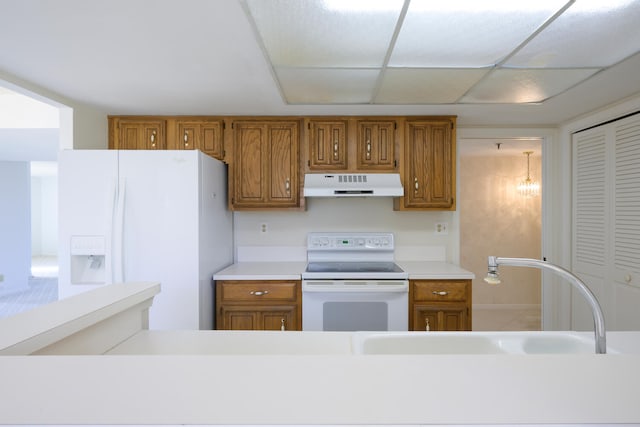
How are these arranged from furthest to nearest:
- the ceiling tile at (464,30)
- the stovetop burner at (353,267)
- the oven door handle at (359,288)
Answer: the stovetop burner at (353,267), the oven door handle at (359,288), the ceiling tile at (464,30)

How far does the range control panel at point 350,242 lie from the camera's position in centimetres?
318

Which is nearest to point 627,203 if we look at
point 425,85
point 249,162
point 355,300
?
point 425,85

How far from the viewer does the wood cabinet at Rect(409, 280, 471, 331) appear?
8.61 feet

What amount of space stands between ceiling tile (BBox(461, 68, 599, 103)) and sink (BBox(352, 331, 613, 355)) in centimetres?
140

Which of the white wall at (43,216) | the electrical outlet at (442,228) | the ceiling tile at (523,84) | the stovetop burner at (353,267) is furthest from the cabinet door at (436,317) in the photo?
the white wall at (43,216)

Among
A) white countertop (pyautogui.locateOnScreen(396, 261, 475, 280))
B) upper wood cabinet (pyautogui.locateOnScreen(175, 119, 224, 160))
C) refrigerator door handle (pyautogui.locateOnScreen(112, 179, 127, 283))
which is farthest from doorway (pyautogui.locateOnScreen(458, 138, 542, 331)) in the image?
refrigerator door handle (pyautogui.locateOnScreen(112, 179, 127, 283))

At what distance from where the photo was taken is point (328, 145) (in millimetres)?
2959

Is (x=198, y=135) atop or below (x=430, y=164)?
atop

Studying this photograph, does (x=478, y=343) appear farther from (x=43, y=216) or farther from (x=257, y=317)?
(x=43, y=216)

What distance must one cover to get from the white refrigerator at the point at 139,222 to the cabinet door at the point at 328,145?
1.01 metres

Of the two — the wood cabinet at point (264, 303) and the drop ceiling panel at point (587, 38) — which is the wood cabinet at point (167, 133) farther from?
the drop ceiling panel at point (587, 38)

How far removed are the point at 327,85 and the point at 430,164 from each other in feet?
4.11

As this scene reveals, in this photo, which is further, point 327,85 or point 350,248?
point 350,248

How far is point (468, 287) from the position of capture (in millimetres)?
2635
